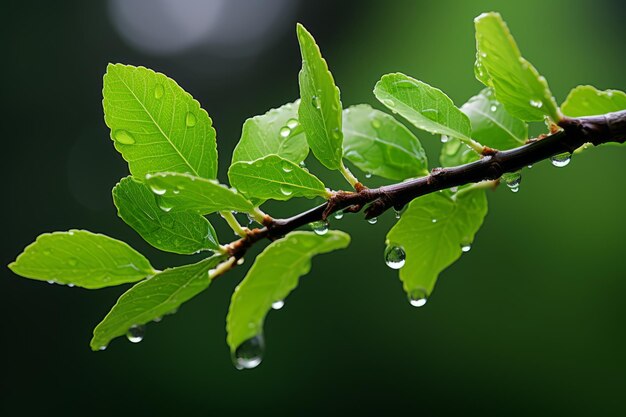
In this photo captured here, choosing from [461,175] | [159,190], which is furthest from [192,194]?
[461,175]

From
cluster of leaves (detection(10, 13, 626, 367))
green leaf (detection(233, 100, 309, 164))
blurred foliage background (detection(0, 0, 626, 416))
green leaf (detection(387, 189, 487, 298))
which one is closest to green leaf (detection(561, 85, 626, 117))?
cluster of leaves (detection(10, 13, 626, 367))

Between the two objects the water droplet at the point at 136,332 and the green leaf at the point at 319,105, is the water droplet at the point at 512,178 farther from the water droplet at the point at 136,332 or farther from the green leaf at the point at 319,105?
the water droplet at the point at 136,332

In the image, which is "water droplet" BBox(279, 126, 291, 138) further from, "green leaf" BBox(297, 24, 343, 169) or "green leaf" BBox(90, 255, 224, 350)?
"green leaf" BBox(90, 255, 224, 350)

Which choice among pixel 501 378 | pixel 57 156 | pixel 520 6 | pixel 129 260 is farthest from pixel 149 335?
pixel 129 260

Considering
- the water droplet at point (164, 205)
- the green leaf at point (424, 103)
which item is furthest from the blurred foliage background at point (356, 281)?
the water droplet at point (164, 205)

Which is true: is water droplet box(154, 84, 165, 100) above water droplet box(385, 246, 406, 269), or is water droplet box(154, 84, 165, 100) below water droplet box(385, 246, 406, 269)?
above

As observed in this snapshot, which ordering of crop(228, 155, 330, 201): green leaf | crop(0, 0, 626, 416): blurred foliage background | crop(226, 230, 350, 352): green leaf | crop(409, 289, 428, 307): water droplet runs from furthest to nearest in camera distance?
crop(0, 0, 626, 416): blurred foliage background < crop(409, 289, 428, 307): water droplet < crop(228, 155, 330, 201): green leaf < crop(226, 230, 350, 352): green leaf

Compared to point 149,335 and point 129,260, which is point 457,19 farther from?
point 129,260
